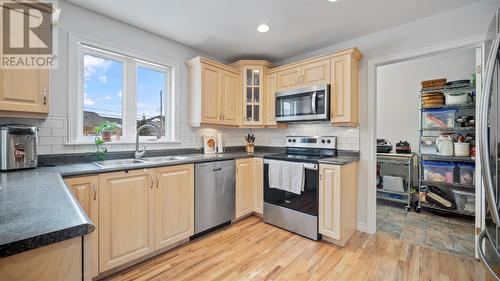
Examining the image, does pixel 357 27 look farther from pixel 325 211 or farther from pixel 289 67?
pixel 325 211

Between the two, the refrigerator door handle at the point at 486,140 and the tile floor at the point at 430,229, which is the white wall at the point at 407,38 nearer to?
the tile floor at the point at 430,229

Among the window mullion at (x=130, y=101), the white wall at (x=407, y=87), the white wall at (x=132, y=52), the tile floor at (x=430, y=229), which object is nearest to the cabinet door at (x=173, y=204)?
the white wall at (x=132, y=52)

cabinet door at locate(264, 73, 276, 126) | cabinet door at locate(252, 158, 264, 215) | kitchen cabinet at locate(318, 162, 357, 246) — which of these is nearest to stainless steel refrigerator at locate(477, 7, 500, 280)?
kitchen cabinet at locate(318, 162, 357, 246)

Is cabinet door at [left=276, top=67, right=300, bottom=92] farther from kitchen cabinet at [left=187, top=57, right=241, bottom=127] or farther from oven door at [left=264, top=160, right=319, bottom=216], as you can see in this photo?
oven door at [left=264, top=160, right=319, bottom=216]

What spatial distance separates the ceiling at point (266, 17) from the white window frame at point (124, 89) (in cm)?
36

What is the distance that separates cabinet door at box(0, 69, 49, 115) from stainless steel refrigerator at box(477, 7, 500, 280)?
8.97ft

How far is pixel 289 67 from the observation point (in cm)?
306

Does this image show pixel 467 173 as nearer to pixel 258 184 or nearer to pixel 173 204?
pixel 258 184

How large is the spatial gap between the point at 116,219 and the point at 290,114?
7.56ft

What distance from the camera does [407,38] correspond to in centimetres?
242

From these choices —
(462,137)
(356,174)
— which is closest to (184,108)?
(356,174)

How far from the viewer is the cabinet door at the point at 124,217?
1.77 metres

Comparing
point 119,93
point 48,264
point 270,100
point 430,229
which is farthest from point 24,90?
point 430,229

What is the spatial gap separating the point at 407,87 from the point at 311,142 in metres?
2.44
